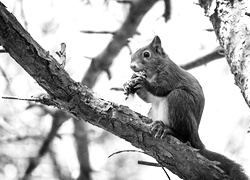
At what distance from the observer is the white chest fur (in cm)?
269

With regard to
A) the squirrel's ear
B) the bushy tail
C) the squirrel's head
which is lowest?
the bushy tail

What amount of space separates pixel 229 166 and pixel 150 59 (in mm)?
1361

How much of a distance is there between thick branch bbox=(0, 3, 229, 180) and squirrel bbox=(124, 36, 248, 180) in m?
0.11

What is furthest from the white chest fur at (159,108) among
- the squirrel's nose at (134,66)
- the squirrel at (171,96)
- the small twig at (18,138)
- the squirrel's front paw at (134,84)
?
the small twig at (18,138)

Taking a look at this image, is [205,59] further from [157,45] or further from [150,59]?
[150,59]

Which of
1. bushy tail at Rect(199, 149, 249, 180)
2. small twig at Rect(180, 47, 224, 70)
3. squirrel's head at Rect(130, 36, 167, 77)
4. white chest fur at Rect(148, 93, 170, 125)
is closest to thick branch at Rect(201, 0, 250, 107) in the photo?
bushy tail at Rect(199, 149, 249, 180)

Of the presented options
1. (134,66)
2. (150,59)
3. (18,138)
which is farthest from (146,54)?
(18,138)

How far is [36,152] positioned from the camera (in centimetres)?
458

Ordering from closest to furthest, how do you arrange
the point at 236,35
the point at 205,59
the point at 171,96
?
the point at 236,35
the point at 171,96
the point at 205,59

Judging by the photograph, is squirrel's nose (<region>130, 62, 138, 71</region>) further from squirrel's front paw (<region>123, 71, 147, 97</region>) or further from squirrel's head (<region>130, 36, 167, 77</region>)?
squirrel's front paw (<region>123, 71, 147, 97</region>)

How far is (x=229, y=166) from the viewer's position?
2189 millimetres

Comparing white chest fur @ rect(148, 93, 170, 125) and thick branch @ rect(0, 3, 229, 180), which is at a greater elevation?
white chest fur @ rect(148, 93, 170, 125)

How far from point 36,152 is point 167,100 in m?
2.39

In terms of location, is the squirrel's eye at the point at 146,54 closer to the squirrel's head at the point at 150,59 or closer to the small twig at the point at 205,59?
the squirrel's head at the point at 150,59
